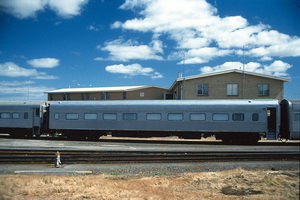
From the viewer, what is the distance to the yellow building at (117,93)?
145 feet

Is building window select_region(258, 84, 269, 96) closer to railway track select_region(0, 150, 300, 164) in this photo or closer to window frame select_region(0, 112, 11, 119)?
railway track select_region(0, 150, 300, 164)

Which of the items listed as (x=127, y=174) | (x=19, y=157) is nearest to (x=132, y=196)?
(x=127, y=174)

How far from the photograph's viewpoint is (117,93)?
44.2m

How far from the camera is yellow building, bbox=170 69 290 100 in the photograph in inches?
1249

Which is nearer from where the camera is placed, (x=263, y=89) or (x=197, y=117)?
(x=197, y=117)

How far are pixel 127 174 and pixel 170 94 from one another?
121 feet

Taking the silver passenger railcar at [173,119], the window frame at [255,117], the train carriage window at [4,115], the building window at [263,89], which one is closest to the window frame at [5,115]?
the train carriage window at [4,115]

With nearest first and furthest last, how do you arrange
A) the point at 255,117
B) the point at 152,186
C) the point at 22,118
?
the point at 152,186 → the point at 255,117 → the point at 22,118

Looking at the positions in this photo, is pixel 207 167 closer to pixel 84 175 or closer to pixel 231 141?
pixel 84 175

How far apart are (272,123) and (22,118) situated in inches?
887

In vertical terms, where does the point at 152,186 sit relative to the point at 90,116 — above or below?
below

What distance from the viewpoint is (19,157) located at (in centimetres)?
1433

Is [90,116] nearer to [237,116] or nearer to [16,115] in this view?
[16,115]

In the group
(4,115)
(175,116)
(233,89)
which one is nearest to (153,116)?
(175,116)
